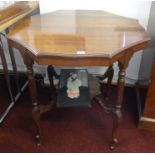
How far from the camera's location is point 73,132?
1312mm

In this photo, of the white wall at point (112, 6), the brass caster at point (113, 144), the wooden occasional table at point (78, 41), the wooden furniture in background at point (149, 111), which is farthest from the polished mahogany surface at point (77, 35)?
the brass caster at point (113, 144)

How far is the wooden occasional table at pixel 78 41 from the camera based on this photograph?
84 centimetres

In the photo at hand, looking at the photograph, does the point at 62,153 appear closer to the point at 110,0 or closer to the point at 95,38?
the point at 95,38

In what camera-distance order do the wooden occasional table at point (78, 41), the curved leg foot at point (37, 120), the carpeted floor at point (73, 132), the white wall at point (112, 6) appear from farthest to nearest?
the white wall at point (112, 6), the carpeted floor at point (73, 132), the curved leg foot at point (37, 120), the wooden occasional table at point (78, 41)

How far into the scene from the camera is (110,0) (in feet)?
4.68

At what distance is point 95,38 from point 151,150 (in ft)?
2.28

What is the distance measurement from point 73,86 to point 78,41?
336 mm

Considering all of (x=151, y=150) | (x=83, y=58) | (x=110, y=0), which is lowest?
(x=151, y=150)

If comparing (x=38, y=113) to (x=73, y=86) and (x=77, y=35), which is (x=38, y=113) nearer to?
(x=73, y=86)

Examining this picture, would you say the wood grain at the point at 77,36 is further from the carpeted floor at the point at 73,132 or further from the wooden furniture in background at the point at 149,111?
the carpeted floor at the point at 73,132

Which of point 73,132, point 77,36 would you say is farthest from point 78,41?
point 73,132

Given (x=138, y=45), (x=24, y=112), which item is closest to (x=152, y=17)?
(x=138, y=45)

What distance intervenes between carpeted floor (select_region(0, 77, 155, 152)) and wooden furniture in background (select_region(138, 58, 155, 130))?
0.14 feet

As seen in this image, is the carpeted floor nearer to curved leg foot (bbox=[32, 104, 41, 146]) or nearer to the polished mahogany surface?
curved leg foot (bbox=[32, 104, 41, 146])
